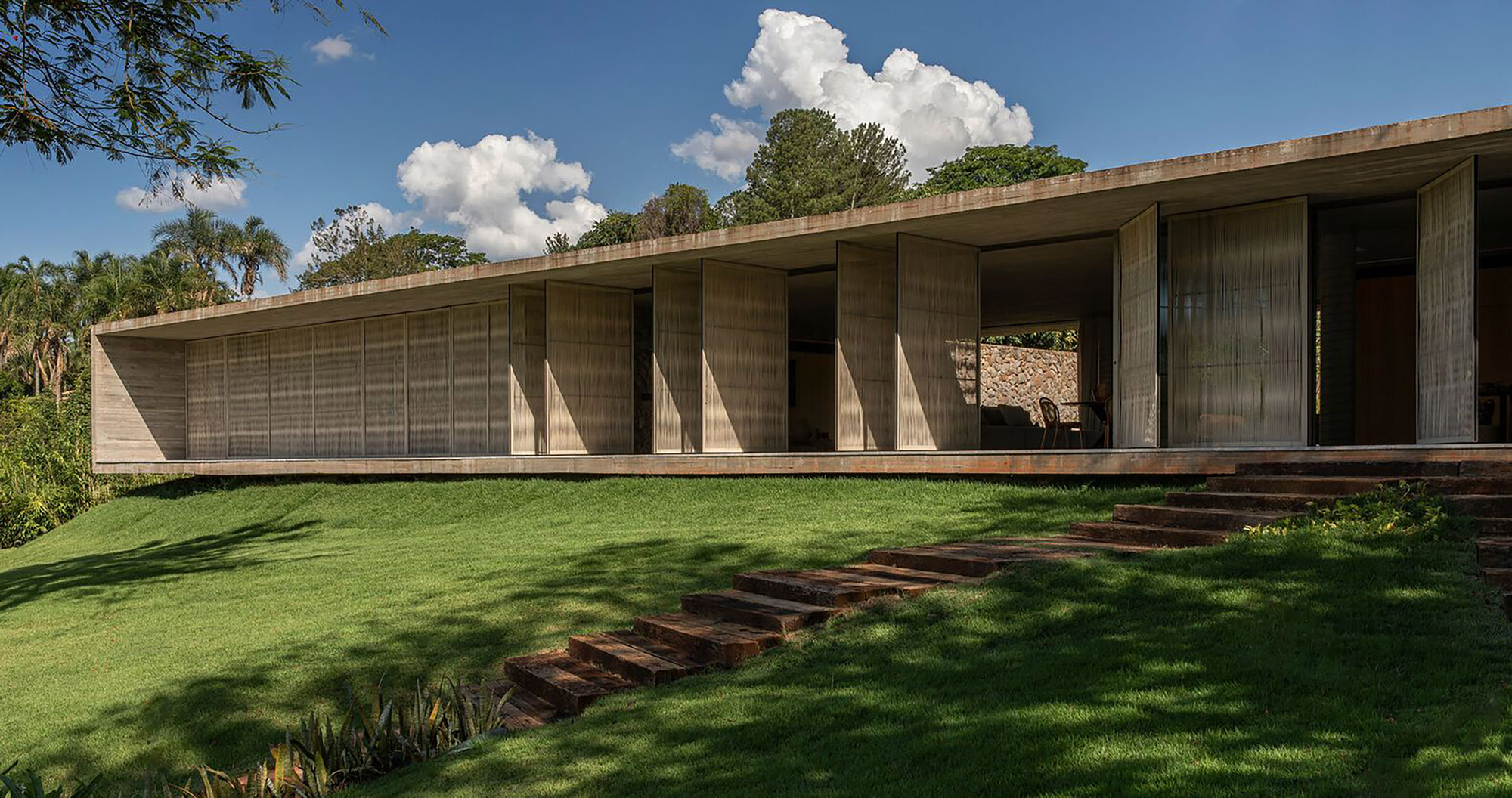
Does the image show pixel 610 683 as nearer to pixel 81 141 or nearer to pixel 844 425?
pixel 81 141

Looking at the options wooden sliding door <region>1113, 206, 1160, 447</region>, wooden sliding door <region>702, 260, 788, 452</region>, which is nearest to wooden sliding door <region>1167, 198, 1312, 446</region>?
wooden sliding door <region>1113, 206, 1160, 447</region>

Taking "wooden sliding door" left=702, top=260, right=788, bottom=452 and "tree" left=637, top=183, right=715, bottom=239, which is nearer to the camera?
"wooden sliding door" left=702, top=260, right=788, bottom=452

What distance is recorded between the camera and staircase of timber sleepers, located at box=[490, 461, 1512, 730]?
17.2ft

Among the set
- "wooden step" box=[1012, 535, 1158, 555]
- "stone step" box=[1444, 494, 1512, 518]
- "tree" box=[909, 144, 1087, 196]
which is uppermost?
"tree" box=[909, 144, 1087, 196]

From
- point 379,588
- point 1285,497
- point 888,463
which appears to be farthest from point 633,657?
point 888,463

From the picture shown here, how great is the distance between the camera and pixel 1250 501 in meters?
6.93

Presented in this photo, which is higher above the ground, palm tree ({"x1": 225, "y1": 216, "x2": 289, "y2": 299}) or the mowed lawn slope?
palm tree ({"x1": 225, "y1": 216, "x2": 289, "y2": 299})

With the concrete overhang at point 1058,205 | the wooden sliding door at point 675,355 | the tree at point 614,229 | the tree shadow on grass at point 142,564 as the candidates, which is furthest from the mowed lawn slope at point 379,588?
the tree at point 614,229

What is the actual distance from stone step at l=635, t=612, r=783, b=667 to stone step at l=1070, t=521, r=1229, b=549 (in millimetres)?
2657

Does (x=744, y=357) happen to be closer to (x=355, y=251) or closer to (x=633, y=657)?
(x=633, y=657)

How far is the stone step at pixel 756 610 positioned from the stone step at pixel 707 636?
45 mm

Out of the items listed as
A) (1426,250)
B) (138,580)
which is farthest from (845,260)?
(138,580)

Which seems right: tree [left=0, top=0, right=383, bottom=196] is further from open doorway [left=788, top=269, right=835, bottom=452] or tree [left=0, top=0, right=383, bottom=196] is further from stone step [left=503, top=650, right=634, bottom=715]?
open doorway [left=788, top=269, right=835, bottom=452]

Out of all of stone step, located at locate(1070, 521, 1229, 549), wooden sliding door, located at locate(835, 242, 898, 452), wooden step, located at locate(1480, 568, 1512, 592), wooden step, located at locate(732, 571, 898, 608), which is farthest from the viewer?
wooden sliding door, located at locate(835, 242, 898, 452)
